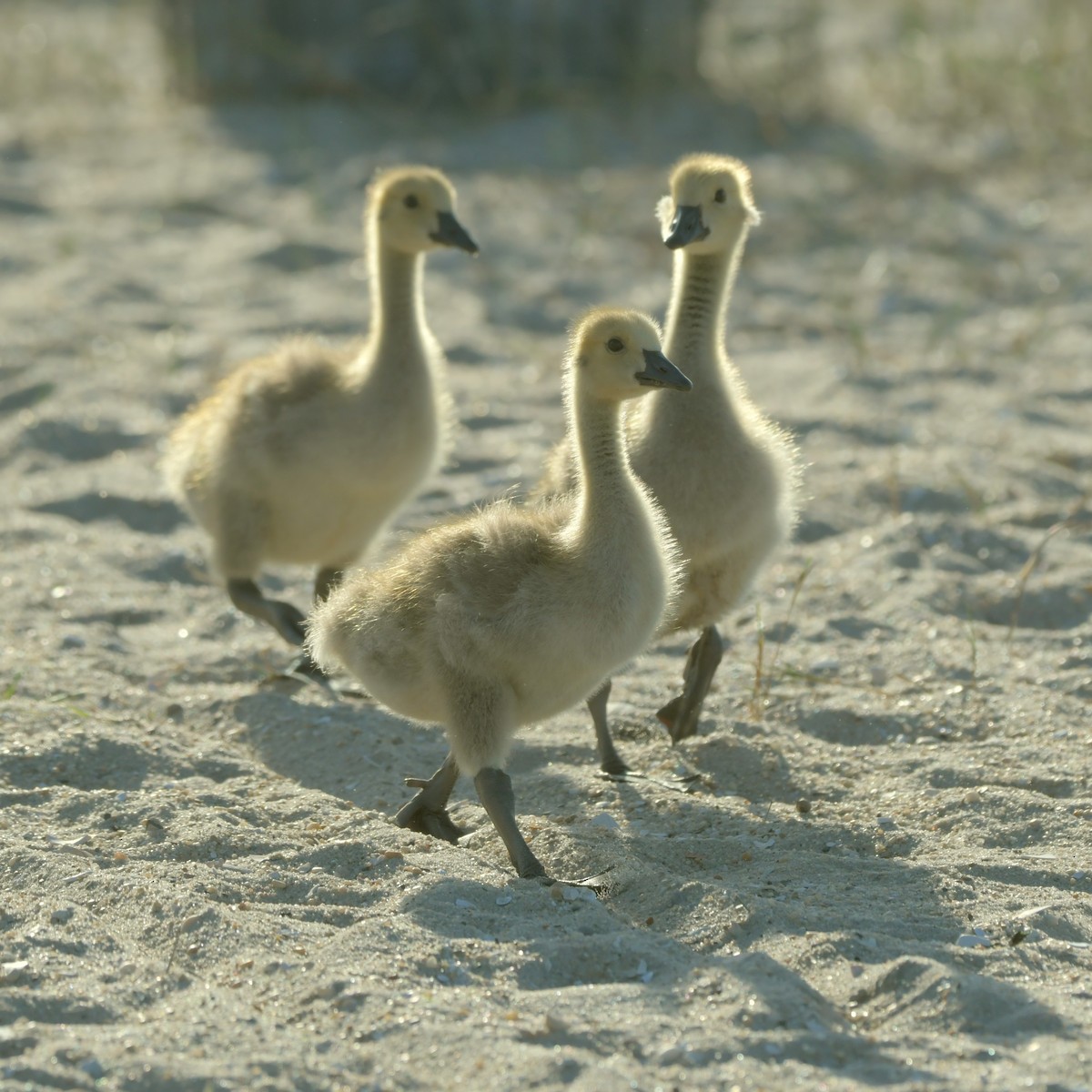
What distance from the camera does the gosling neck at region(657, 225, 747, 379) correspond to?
554 cm

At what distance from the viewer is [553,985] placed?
4.00 meters

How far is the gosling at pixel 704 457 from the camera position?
5.32 meters

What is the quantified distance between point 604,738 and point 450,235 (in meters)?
2.21

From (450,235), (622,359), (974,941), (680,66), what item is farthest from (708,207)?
(680,66)

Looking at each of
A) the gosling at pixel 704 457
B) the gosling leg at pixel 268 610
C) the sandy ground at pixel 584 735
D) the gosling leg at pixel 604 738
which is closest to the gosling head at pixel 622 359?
the gosling at pixel 704 457

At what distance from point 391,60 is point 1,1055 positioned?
36.8 feet

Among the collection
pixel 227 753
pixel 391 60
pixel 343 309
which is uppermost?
pixel 391 60

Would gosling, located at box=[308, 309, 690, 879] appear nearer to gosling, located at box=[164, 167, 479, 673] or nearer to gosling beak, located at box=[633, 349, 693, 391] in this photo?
gosling beak, located at box=[633, 349, 693, 391]

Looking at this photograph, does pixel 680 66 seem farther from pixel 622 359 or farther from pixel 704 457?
pixel 622 359

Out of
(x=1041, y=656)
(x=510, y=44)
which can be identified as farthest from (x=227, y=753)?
(x=510, y=44)

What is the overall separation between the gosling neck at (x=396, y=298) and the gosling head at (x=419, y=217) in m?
0.05

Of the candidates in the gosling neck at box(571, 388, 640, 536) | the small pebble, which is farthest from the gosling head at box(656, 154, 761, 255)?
the small pebble

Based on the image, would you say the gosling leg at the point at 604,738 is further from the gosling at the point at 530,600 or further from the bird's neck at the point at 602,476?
the bird's neck at the point at 602,476

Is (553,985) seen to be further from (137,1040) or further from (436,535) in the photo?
(436,535)
